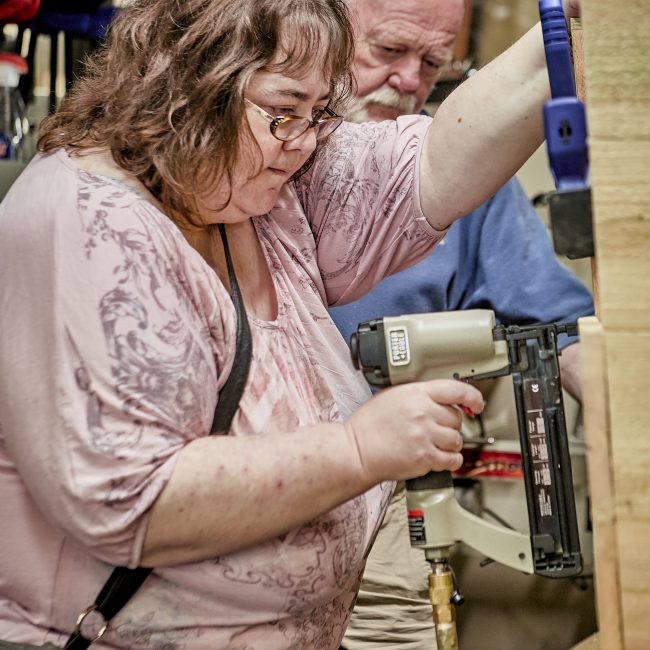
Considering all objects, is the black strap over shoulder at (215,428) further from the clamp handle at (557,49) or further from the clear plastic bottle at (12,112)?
the clear plastic bottle at (12,112)

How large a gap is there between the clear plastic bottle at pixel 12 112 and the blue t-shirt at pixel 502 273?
918 millimetres

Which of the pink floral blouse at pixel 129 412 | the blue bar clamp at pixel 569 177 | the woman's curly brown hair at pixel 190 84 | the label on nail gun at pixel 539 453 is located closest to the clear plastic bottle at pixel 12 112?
the woman's curly brown hair at pixel 190 84

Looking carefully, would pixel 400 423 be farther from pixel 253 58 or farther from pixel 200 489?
pixel 253 58

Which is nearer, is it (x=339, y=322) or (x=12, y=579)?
(x=12, y=579)

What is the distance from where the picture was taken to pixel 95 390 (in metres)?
1.02

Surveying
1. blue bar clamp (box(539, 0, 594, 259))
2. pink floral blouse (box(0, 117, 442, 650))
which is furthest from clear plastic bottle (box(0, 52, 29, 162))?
blue bar clamp (box(539, 0, 594, 259))

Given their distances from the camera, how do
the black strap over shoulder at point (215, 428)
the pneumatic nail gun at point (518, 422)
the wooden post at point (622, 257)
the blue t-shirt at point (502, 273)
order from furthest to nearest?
the blue t-shirt at point (502, 273) → the pneumatic nail gun at point (518, 422) → the black strap over shoulder at point (215, 428) → the wooden post at point (622, 257)

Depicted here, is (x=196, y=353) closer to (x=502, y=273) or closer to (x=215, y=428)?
(x=215, y=428)

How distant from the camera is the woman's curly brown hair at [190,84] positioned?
1.17m

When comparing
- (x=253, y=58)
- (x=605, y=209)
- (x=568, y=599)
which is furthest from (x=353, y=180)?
(x=568, y=599)

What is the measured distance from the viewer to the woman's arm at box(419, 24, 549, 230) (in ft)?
4.06

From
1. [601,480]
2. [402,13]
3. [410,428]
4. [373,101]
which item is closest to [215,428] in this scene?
[410,428]

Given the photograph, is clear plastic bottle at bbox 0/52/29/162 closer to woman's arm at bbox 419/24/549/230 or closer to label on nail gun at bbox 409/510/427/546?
woman's arm at bbox 419/24/549/230

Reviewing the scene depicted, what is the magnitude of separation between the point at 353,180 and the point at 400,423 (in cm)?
46
